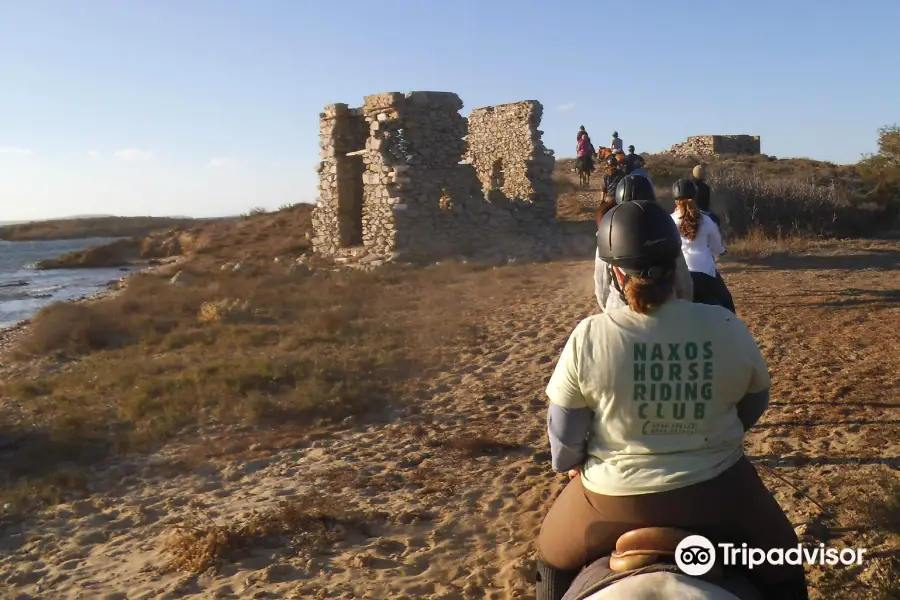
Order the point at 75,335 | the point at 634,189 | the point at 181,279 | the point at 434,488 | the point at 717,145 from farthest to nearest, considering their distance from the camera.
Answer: the point at 717,145, the point at 181,279, the point at 75,335, the point at 434,488, the point at 634,189

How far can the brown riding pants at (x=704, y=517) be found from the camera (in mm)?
2271

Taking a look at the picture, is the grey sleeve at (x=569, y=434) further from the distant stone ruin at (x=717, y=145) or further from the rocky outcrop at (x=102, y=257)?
the distant stone ruin at (x=717, y=145)

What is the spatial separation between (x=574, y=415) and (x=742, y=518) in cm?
56

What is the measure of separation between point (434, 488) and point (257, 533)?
53.3 inches

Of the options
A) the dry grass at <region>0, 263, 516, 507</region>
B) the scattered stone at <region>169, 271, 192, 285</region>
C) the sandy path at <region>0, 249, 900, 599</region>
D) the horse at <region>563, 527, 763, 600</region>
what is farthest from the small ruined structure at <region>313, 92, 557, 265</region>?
the horse at <region>563, 527, 763, 600</region>

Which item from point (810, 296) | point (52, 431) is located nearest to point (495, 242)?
point (810, 296)

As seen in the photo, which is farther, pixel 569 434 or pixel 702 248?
pixel 702 248

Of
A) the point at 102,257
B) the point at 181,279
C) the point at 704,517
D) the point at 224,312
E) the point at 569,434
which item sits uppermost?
the point at 569,434

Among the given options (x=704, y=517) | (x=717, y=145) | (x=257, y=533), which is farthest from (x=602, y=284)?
(x=717, y=145)

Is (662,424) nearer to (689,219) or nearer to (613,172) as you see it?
(689,219)

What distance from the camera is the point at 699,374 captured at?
2.34 meters

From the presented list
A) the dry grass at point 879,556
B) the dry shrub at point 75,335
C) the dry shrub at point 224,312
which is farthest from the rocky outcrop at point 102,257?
the dry grass at point 879,556

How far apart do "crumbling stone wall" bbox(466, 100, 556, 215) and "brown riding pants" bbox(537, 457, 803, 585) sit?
17.7 meters

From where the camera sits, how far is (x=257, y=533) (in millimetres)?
5270
